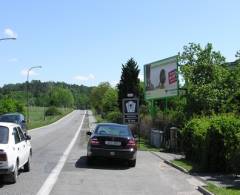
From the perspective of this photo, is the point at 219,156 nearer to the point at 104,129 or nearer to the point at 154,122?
the point at 104,129

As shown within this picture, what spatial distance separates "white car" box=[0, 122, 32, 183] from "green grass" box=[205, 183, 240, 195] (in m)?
4.63

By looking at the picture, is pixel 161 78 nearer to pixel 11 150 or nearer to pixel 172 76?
pixel 172 76

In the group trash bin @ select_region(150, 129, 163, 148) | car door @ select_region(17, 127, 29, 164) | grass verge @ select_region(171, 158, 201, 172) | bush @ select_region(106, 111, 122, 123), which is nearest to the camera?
car door @ select_region(17, 127, 29, 164)

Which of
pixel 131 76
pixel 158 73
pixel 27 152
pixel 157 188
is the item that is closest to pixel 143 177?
pixel 157 188

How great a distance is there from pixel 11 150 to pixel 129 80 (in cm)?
6943

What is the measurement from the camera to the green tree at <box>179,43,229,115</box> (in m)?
32.5

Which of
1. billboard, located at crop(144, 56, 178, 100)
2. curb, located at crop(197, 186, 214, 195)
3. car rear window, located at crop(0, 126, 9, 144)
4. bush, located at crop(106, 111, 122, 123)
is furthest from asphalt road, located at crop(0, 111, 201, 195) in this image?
bush, located at crop(106, 111, 122, 123)

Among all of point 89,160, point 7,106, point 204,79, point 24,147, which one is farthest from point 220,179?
point 7,106

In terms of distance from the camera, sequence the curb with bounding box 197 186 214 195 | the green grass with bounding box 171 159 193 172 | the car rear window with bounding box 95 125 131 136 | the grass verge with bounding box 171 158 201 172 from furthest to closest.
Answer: the car rear window with bounding box 95 125 131 136, the green grass with bounding box 171 159 193 172, the grass verge with bounding box 171 158 201 172, the curb with bounding box 197 186 214 195

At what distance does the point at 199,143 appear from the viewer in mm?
19234

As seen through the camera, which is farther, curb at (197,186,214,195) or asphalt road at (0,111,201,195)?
asphalt road at (0,111,201,195)

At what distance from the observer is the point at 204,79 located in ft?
116

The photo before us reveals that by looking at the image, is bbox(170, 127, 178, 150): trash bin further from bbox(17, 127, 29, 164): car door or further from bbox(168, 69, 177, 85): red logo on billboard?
bbox(17, 127, 29, 164): car door

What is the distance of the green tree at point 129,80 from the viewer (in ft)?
266
